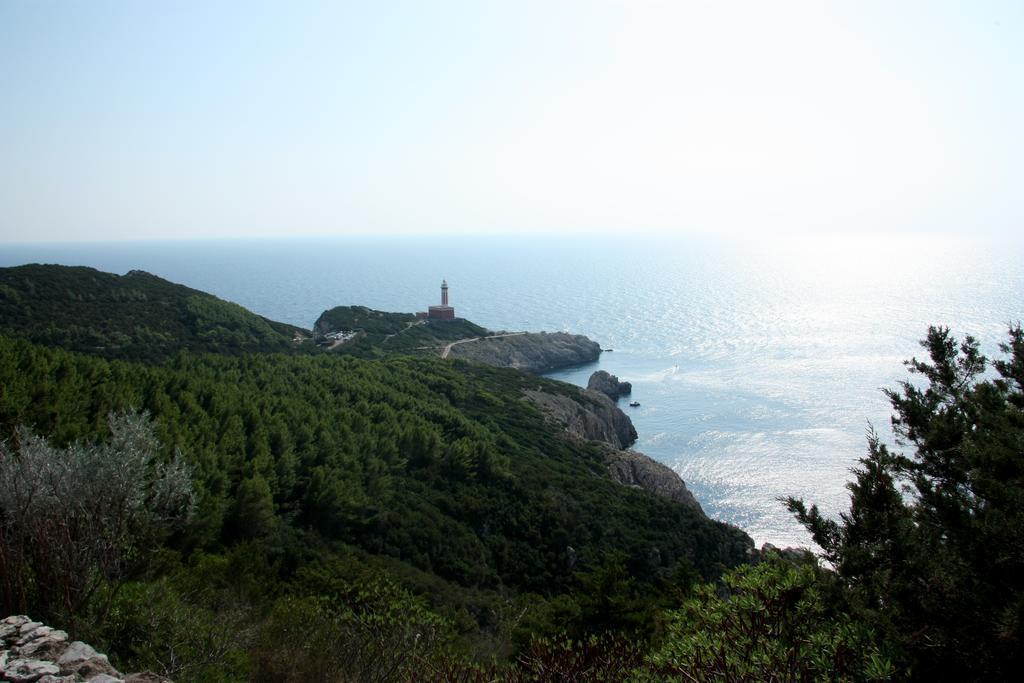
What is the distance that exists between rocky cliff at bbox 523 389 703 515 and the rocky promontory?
29.1 feet

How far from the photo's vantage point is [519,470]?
1165 inches

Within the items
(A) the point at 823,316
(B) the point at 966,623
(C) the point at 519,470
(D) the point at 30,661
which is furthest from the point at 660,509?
(A) the point at 823,316

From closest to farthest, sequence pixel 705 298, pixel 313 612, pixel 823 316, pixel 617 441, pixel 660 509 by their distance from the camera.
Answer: pixel 313 612 → pixel 660 509 → pixel 617 441 → pixel 823 316 → pixel 705 298

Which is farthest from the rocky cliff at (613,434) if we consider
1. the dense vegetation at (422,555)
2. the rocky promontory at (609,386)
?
the dense vegetation at (422,555)

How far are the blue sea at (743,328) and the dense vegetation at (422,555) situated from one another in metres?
7.86

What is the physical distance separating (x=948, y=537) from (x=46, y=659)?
10581 mm

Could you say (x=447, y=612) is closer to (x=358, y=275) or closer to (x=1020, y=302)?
(x=1020, y=302)

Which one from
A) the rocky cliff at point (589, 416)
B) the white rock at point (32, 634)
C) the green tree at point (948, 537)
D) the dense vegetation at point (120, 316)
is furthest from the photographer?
the rocky cliff at point (589, 416)

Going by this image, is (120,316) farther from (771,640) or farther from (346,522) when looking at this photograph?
(771,640)

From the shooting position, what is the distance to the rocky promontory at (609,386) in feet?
221

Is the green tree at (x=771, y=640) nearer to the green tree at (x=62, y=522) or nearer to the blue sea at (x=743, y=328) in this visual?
the green tree at (x=62, y=522)

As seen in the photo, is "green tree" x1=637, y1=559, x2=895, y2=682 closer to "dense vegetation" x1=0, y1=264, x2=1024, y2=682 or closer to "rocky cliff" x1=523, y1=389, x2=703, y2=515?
"dense vegetation" x1=0, y1=264, x2=1024, y2=682

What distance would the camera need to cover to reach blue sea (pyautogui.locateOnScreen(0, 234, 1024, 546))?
1847 inches

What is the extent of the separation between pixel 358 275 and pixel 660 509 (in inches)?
6622
